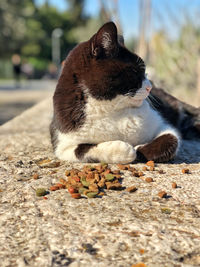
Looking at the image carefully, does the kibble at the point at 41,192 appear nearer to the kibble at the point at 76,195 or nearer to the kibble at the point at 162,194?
the kibble at the point at 76,195

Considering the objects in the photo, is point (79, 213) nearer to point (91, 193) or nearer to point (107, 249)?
point (91, 193)

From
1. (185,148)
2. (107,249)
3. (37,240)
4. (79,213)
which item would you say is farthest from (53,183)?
(185,148)

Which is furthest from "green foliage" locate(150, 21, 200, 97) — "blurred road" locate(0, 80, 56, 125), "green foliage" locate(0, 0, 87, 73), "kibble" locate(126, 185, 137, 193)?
"kibble" locate(126, 185, 137, 193)

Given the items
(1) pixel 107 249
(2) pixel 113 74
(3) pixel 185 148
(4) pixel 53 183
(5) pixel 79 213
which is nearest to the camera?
(1) pixel 107 249

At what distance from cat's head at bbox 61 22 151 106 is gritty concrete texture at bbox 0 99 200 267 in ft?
1.89

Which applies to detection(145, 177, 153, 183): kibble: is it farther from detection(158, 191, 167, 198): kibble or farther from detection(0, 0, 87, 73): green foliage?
detection(0, 0, 87, 73): green foliage

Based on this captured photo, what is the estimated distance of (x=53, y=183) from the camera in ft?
6.92

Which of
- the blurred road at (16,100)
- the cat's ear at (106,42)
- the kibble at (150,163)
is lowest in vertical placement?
the blurred road at (16,100)

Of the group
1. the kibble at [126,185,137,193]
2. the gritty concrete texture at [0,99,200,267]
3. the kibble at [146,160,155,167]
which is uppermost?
the kibble at [146,160,155,167]

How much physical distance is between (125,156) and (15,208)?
35.9 inches

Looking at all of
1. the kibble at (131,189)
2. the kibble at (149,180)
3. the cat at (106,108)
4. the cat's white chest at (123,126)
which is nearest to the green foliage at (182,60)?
the cat's white chest at (123,126)

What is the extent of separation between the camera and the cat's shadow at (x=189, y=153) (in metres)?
2.62

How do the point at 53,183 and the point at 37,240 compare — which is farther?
the point at 53,183

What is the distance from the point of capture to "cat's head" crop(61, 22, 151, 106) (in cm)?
228
